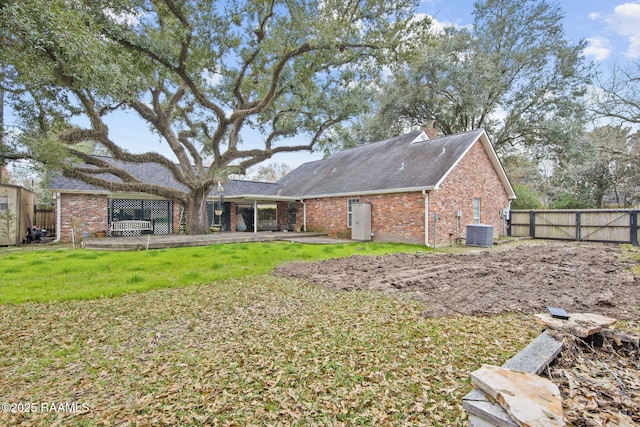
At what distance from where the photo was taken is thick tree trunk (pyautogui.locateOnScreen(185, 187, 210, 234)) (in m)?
15.4

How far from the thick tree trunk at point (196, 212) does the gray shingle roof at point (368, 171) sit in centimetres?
325

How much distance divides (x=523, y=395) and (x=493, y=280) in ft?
15.9

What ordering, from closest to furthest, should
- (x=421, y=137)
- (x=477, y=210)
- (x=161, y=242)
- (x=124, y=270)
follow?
(x=124, y=270), (x=161, y=242), (x=477, y=210), (x=421, y=137)

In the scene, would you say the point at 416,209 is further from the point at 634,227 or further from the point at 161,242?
the point at 161,242

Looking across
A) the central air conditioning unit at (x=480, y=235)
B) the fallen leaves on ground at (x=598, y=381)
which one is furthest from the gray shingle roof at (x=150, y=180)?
the fallen leaves on ground at (x=598, y=381)

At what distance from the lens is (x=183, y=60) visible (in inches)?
416

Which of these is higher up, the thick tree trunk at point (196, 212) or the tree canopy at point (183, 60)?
the tree canopy at point (183, 60)

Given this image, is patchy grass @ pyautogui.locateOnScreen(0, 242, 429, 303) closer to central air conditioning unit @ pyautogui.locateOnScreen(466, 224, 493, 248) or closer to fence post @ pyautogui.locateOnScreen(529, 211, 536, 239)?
central air conditioning unit @ pyautogui.locateOnScreen(466, 224, 493, 248)

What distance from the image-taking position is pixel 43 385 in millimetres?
2654

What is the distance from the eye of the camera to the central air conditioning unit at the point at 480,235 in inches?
503

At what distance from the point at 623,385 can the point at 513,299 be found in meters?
2.73

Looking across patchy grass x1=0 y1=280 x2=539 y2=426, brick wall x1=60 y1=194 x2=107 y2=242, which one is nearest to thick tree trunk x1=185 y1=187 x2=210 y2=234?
brick wall x1=60 y1=194 x2=107 y2=242

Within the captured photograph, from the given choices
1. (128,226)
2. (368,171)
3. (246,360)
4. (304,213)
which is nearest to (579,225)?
(368,171)

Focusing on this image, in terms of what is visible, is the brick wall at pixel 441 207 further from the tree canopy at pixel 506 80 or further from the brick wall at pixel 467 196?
the tree canopy at pixel 506 80
